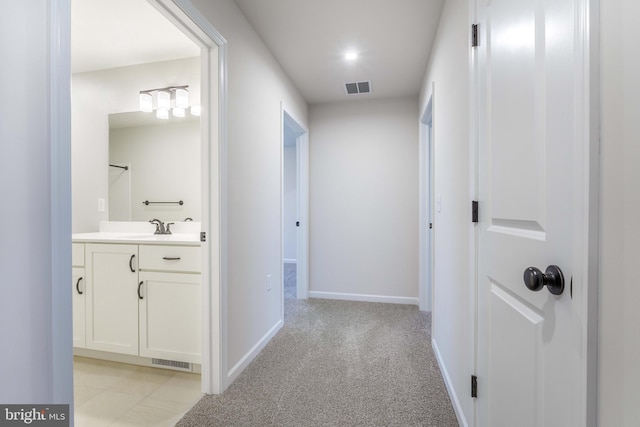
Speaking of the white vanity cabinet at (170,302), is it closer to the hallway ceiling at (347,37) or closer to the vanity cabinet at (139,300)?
the vanity cabinet at (139,300)

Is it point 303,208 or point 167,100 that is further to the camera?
Result: point 303,208

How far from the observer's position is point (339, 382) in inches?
70.5

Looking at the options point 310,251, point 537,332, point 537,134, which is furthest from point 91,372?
point 537,134

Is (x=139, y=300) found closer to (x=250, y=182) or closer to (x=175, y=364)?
(x=175, y=364)

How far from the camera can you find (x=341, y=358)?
209 centimetres

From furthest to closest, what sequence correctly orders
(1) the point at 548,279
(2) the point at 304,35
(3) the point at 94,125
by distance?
1. (3) the point at 94,125
2. (2) the point at 304,35
3. (1) the point at 548,279

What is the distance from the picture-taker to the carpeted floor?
1.48 metres

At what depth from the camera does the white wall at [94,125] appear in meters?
2.53

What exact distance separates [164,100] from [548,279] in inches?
111

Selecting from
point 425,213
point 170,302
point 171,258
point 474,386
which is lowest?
point 474,386

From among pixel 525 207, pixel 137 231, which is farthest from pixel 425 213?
pixel 137 231

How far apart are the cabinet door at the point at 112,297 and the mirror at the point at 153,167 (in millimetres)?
610

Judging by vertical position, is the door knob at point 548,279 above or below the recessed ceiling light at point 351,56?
below

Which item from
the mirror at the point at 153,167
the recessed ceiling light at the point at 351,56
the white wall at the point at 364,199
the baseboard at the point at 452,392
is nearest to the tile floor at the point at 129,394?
the mirror at the point at 153,167
